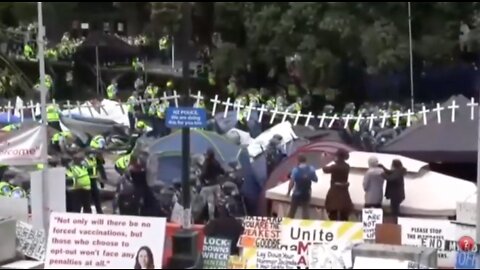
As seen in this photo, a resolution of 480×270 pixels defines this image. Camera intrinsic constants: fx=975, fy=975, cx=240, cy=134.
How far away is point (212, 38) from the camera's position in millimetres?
17484

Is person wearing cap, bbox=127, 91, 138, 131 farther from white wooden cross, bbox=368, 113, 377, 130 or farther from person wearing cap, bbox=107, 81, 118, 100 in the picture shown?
white wooden cross, bbox=368, 113, 377, 130

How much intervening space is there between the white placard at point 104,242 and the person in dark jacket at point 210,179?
5.01 meters

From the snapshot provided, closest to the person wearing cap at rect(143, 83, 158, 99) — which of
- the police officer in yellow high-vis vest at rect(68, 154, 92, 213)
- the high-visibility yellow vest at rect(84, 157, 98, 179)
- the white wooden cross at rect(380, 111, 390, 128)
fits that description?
the high-visibility yellow vest at rect(84, 157, 98, 179)

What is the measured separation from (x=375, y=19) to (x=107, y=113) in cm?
564

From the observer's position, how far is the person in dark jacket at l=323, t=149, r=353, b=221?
14.5 m

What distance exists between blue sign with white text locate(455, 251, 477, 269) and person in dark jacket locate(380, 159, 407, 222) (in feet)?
11.9

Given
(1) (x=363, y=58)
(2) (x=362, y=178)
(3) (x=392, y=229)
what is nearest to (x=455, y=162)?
(2) (x=362, y=178)

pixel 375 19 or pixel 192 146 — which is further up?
pixel 375 19

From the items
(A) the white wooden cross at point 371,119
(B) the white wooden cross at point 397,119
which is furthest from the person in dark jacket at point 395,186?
(A) the white wooden cross at point 371,119

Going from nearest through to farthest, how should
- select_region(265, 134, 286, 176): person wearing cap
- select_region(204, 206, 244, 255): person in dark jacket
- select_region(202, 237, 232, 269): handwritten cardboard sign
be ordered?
select_region(202, 237, 232, 269): handwritten cardboard sign < select_region(204, 206, 244, 255): person in dark jacket < select_region(265, 134, 286, 176): person wearing cap

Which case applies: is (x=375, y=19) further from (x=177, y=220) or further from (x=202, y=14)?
(x=177, y=220)

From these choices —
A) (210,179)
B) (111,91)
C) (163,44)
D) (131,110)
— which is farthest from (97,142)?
(210,179)

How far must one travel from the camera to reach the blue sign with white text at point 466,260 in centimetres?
1035

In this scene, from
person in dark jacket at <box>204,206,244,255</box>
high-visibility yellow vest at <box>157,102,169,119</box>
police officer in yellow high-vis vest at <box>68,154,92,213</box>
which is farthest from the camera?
high-visibility yellow vest at <box>157,102,169,119</box>
